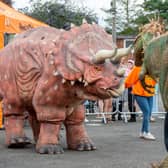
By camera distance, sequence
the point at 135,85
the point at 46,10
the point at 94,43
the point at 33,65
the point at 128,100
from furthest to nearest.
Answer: the point at 46,10 → the point at 128,100 → the point at 135,85 → the point at 33,65 → the point at 94,43

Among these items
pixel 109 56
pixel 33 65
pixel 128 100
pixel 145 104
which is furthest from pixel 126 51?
pixel 128 100

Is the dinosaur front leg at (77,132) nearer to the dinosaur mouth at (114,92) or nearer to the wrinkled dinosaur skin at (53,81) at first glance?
the wrinkled dinosaur skin at (53,81)

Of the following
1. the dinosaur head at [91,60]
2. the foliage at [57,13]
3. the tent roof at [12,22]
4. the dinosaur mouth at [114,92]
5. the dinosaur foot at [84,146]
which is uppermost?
the foliage at [57,13]

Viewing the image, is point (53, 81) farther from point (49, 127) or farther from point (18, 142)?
point (18, 142)

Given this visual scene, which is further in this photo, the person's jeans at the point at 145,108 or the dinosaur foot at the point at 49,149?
the person's jeans at the point at 145,108

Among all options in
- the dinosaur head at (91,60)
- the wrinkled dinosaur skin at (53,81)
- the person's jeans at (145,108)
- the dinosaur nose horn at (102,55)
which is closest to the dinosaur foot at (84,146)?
the wrinkled dinosaur skin at (53,81)

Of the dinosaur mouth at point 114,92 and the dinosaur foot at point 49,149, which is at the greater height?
the dinosaur mouth at point 114,92

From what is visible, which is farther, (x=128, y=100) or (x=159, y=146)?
(x=128, y=100)

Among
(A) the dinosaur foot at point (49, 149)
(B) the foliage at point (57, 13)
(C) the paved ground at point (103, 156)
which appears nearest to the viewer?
(C) the paved ground at point (103, 156)

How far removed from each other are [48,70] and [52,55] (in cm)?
31

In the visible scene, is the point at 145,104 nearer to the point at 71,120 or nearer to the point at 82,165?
the point at 71,120

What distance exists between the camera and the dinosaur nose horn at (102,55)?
26.5ft

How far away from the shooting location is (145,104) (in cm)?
1121

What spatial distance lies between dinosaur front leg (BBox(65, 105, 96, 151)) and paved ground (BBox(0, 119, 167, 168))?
0.61 ft
